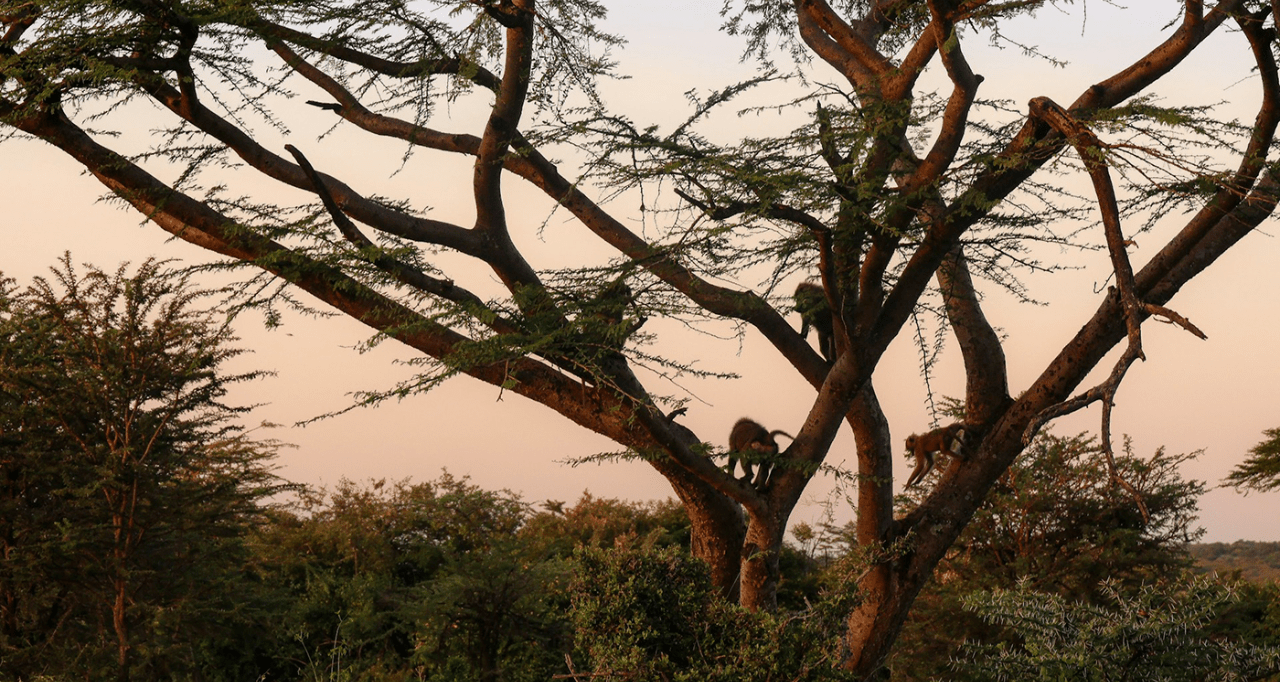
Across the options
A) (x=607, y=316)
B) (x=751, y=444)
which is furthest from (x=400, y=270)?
(x=751, y=444)

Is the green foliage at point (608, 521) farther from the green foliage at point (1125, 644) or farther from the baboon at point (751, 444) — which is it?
the green foliage at point (1125, 644)

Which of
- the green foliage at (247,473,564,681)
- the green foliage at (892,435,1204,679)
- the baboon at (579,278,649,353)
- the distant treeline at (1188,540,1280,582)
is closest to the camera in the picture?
the baboon at (579,278,649,353)

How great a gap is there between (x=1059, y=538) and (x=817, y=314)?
5655mm

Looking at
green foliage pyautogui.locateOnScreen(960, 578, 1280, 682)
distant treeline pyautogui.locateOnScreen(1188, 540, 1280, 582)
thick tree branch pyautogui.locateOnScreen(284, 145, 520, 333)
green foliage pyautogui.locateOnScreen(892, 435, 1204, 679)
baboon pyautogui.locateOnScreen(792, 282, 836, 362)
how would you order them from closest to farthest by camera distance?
green foliage pyautogui.locateOnScreen(960, 578, 1280, 682) → thick tree branch pyautogui.locateOnScreen(284, 145, 520, 333) → baboon pyautogui.locateOnScreen(792, 282, 836, 362) → green foliage pyautogui.locateOnScreen(892, 435, 1204, 679) → distant treeline pyautogui.locateOnScreen(1188, 540, 1280, 582)

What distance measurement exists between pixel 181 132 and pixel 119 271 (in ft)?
8.50

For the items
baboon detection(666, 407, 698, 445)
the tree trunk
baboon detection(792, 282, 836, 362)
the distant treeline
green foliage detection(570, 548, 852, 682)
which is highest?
the distant treeline

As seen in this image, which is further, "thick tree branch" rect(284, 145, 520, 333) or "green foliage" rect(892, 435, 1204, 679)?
"green foliage" rect(892, 435, 1204, 679)

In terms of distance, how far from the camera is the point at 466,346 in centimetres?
612

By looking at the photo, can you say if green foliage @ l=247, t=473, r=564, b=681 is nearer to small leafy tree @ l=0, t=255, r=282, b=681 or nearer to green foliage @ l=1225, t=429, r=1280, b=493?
small leafy tree @ l=0, t=255, r=282, b=681

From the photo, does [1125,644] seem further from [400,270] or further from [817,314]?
[400,270]

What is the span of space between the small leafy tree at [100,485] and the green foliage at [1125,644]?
6397mm

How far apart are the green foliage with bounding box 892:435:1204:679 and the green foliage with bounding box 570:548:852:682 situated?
7425 millimetres

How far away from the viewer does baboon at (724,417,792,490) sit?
753 centimetres

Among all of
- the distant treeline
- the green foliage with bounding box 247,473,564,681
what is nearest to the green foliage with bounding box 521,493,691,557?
the green foliage with bounding box 247,473,564,681
